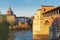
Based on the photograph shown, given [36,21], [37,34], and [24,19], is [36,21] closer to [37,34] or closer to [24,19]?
[37,34]

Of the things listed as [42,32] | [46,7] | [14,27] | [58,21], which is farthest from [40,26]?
[14,27]

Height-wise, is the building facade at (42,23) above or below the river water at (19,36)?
above

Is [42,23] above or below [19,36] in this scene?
above

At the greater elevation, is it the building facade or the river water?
the building facade

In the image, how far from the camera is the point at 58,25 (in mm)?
26984

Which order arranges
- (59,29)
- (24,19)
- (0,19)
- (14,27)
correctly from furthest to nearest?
(24,19) < (14,27) < (59,29) < (0,19)

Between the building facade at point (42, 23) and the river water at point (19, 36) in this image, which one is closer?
the river water at point (19, 36)

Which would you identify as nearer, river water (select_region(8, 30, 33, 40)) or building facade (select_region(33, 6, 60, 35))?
river water (select_region(8, 30, 33, 40))

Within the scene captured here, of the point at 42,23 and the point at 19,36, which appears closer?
the point at 42,23

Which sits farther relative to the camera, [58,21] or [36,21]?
[36,21]

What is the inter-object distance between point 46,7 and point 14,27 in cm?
4632

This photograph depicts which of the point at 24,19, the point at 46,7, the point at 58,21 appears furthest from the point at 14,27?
the point at 58,21

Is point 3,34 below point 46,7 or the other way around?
below

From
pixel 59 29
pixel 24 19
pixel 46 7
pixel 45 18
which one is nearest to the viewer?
pixel 59 29
